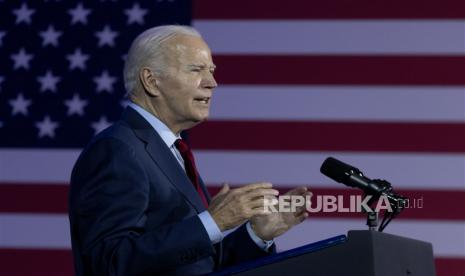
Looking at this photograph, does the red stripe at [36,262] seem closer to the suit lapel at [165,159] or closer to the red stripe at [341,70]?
the red stripe at [341,70]

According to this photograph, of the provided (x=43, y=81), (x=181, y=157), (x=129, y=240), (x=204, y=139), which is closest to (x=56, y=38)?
(x=43, y=81)

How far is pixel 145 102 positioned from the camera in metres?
2.00

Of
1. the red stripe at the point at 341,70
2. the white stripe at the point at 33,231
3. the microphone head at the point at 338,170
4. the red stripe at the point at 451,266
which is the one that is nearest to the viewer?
the microphone head at the point at 338,170

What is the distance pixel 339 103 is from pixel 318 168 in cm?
26

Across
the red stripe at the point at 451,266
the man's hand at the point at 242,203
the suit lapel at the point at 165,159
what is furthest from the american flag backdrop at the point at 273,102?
the man's hand at the point at 242,203

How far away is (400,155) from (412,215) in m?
0.23

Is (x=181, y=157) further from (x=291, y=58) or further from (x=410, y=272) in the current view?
(x=291, y=58)

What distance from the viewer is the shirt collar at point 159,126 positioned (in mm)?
1964

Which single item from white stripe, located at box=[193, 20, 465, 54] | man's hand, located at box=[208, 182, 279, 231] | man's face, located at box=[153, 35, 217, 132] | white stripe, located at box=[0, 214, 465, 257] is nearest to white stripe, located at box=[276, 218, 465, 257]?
white stripe, located at box=[0, 214, 465, 257]

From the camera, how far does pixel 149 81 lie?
1.99 m

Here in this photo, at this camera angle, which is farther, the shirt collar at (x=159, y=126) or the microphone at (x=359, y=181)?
the shirt collar at (x=159, y=126)

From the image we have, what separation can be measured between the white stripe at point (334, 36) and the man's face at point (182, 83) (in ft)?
4.56

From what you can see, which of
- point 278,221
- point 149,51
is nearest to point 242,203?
point 278,221

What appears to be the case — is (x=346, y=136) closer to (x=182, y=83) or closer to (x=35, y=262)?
(x=35, y=262)
